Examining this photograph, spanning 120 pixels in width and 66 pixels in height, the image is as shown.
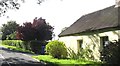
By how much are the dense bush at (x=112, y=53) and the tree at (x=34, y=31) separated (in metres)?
25.1

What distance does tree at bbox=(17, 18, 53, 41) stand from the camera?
139 feet

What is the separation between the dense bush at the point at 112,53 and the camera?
17.2 m

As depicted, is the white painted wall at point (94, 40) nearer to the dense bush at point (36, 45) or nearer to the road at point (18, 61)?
the road at point (18, 61)

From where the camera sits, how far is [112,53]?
17500 millimetres

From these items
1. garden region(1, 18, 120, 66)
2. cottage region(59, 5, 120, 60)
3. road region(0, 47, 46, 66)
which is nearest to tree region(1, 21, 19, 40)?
garden region(1, 18, 120, 66)

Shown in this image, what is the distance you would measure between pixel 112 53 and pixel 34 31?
26.5 meters

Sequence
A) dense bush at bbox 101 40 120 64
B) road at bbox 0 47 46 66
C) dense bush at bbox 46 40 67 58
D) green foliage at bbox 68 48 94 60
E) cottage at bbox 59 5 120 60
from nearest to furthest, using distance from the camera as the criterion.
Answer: dense bush at bbox 101 40 120 64
road at bbox 0 47 46 66
cottage at bbox 59 5 120 60
green foliage at bbox 68 48 94 60
dense bush at bbox 46 40 67 58

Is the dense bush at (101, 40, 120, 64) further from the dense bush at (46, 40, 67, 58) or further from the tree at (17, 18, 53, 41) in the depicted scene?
the tree at (17, 18, 53, 41)

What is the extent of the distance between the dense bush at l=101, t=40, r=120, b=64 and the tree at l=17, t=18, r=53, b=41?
2515cm

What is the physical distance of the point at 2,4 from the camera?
26.5 metres

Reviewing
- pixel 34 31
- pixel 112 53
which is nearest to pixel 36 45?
pixel 34 31

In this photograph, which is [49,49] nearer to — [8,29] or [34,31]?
[34,31]

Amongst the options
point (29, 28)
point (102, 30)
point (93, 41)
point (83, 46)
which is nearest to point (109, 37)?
point (102, 30)

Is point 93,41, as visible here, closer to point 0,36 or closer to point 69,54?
point 69,54
